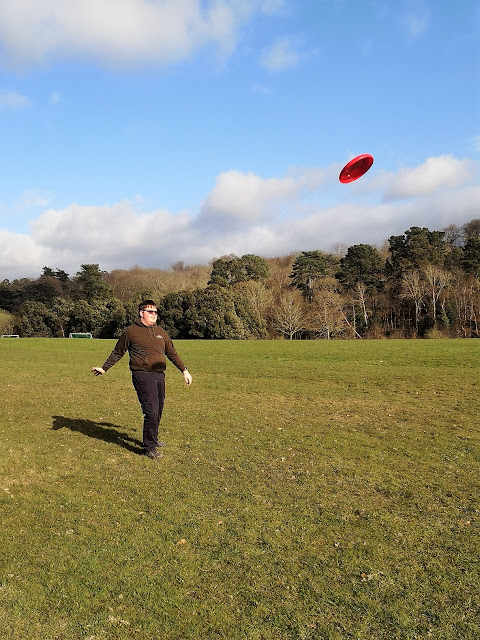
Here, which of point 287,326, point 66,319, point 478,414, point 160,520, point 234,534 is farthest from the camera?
point 66,319

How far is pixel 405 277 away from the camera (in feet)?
209

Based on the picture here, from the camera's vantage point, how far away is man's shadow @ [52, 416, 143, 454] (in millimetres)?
8445

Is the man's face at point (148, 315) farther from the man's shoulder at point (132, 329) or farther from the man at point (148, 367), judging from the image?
the man's shoulder at point (132, 329)

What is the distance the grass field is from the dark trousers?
40cm

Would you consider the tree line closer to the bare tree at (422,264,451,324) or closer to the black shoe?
the bare tree at (422,264,451,324)

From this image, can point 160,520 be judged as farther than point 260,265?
No

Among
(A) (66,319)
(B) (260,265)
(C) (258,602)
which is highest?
(B) (260,265)

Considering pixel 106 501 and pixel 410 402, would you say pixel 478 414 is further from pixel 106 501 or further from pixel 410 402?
pixel 106 501

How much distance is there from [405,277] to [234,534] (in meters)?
64.1

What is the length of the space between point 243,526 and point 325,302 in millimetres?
60872

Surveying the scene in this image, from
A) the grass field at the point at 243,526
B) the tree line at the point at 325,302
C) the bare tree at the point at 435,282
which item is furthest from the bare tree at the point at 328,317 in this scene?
the grass field at the point at 243,526

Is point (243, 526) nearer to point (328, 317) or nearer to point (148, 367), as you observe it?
point (148, 367)

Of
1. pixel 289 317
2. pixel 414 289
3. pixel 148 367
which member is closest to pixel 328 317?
pixel 289 317

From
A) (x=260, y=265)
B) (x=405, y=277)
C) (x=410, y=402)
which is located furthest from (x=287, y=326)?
(x=410, y=402)
